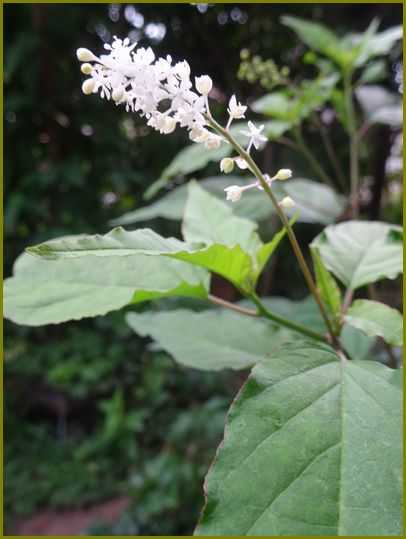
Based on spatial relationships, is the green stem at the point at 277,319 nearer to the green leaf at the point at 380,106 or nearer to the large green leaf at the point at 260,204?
the large green leaf at the point at 260,204

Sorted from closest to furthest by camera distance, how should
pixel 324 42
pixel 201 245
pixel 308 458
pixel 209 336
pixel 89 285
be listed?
pixel 308 458 < pixel 201 245 < pixel 89 285 < pixel 209 336 < pixel 324 42

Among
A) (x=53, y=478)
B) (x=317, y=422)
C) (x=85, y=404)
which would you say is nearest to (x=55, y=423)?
(x=85, y=404)

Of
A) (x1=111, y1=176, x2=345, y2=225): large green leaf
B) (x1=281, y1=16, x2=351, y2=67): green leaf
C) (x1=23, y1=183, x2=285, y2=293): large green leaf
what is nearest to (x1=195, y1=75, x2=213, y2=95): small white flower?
(x1=23, y1=183, x2=285, y2=293): large green leaf

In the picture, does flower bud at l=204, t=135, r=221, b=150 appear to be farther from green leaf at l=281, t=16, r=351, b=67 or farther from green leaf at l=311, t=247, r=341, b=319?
green leaf at l=281, t=16, r=351, b=67

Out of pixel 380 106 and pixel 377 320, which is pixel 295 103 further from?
pixel 377 320

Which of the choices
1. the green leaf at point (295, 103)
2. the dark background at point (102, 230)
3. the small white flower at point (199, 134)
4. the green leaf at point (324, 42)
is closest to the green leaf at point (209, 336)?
the small white flower at point (199, 134)

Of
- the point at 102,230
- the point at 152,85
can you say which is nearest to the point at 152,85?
the point at 152,85
